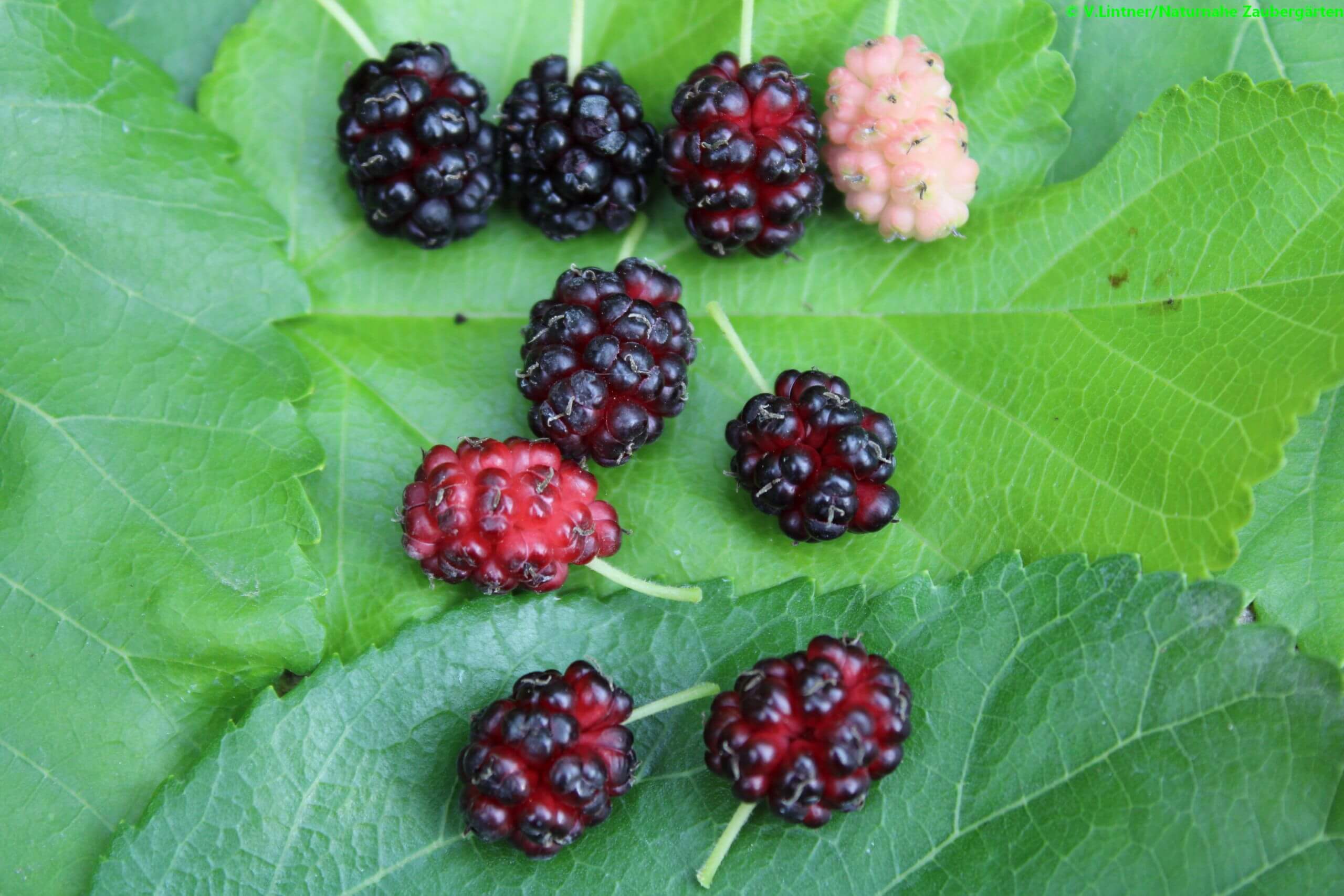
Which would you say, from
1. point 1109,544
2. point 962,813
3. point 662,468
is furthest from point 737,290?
point 962,813

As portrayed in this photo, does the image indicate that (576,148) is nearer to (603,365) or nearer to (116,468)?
(603,365)

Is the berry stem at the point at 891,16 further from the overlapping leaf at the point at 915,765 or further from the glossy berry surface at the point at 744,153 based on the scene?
the overlapping leaf at the point at 915,765

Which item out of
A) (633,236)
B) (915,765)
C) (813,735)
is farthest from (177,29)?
(915,765)

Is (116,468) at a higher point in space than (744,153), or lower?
lower

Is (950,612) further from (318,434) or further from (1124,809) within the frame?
(318,434)

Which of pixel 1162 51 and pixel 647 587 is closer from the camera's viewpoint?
pixel 647 587

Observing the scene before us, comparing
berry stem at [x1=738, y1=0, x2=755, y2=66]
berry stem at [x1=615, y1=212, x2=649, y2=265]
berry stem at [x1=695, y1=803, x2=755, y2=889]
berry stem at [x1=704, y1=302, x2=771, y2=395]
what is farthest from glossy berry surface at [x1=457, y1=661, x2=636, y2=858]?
berry stem at [x1=738, y1=0, x2=755, y2=66]
